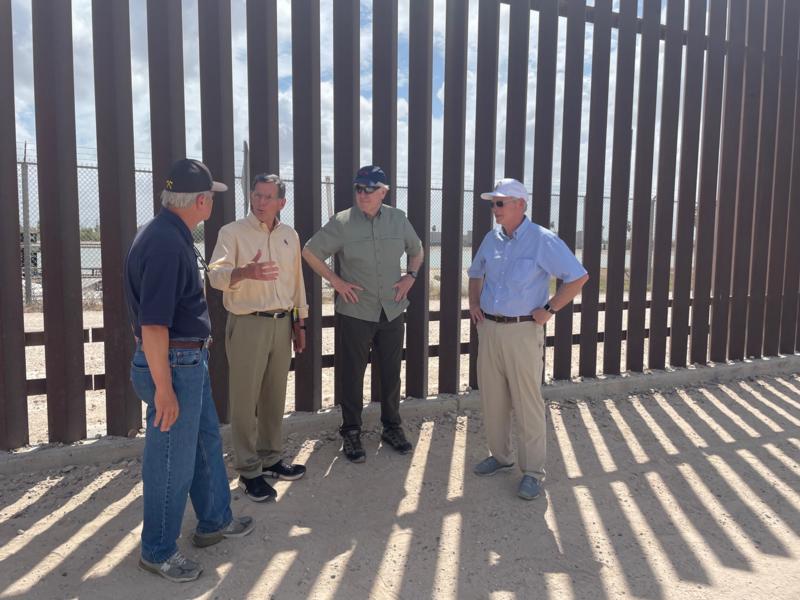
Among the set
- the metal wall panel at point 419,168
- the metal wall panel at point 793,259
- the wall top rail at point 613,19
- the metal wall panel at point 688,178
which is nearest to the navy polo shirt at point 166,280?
the metal wall panel at point 419,168

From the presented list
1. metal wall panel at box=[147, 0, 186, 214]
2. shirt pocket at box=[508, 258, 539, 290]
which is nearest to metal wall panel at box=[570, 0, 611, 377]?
shirt pocket at box=[508, 258, 539, 290]

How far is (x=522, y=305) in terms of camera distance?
3.25m

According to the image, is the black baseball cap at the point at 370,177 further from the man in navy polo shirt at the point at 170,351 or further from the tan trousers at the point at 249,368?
the man in navy polo shirt at the point at 170,351

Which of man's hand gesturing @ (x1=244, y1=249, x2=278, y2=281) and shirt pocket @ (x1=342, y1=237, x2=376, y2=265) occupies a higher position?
shirt pocket @ (x1=342, y1=237, x2=376, y2=265)

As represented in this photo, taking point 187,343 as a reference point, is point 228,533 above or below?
below

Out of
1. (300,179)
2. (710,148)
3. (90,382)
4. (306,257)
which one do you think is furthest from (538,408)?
(710,148)

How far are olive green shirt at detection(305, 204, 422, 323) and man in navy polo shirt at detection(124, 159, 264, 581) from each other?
127cm

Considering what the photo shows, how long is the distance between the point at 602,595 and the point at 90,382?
3174 mm

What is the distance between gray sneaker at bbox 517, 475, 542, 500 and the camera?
3.20 metres

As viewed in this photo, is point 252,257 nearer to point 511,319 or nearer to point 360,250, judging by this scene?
point 360,250

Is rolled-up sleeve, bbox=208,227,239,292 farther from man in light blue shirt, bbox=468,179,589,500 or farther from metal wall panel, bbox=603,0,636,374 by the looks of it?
metal wall panel, bbox=603,0,636,374

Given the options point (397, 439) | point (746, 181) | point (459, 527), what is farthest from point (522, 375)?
point (746, 181)

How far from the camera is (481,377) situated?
3.52 m

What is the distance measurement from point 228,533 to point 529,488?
159 cm
